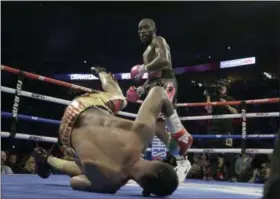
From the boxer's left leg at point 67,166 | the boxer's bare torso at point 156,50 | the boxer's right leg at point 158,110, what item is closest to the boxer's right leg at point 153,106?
the boxer's right leg at point 158,110

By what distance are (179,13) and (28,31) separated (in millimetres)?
3426

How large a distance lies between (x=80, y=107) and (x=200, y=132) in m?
5.49

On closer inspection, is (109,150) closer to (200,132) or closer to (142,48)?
(200,132)

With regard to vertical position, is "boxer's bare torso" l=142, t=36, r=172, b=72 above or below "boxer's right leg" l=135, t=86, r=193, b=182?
above

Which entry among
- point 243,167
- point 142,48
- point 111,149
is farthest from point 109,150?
point 142,48

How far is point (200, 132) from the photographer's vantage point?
688 cm

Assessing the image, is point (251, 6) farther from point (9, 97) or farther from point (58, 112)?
point (9, 97)

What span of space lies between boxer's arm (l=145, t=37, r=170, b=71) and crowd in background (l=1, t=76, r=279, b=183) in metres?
1.41

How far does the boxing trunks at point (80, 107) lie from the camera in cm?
151

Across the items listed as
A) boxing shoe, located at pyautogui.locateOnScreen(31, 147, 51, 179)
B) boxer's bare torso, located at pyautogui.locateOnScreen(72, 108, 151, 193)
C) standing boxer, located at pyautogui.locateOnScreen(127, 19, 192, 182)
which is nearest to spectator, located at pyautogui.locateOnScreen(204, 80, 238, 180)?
standing boxer, located at pyautogui.locateOnScreen(127, 19, 192, 182)

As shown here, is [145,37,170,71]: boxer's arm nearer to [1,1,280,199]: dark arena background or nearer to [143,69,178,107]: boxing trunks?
[143,69,178,107]: boxing trunks

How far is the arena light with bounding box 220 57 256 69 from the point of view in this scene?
12.3 m

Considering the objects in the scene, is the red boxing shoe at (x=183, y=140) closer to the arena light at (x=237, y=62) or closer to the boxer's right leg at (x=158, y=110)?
the boxer's right leg at (x=158, y=110)

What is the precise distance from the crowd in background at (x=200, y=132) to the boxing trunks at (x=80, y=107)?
2113 millimetres
